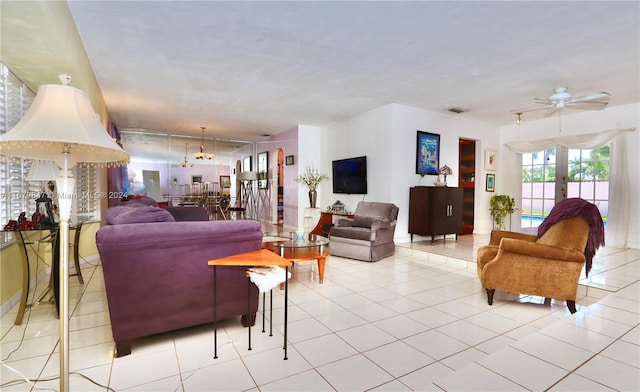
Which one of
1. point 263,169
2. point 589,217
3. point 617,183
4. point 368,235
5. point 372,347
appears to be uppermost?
point 263,169

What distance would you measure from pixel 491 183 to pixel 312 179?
4063 mm

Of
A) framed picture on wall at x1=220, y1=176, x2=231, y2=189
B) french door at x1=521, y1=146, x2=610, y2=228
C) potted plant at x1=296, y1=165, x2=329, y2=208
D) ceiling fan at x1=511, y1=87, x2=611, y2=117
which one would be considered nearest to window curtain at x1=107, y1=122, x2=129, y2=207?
framed picture on wall at x1=220, y1=176, x2=231, y2=189

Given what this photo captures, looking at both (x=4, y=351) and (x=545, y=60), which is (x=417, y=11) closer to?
(x=545, y=60)

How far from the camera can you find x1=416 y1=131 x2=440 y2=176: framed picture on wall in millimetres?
5879

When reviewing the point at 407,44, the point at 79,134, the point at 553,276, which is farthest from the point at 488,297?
the point at 79,134

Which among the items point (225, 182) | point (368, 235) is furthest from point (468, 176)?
point (225, 182)

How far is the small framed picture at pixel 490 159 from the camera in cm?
692

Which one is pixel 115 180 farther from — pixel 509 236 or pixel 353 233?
pixel 509 236

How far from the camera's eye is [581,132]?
590cm

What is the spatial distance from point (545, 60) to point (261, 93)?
3.79 m

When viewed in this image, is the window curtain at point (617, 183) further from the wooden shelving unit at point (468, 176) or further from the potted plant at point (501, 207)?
the wooden shelving unit at point (468, 176)

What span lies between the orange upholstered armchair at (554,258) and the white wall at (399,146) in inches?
109

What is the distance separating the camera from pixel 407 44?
327cm

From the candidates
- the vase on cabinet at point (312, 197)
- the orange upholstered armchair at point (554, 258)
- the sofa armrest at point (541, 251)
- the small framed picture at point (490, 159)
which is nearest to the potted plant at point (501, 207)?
the small framed picture at point (490, 159)
